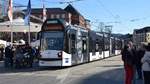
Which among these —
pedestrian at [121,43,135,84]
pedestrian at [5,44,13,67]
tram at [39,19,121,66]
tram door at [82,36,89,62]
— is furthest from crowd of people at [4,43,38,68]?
pedestrian at [121,43,135,84]

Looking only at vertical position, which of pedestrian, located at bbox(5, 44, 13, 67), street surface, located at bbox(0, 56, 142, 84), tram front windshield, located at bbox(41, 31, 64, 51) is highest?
tram front windshield, located at bbox(41, 31, 64, 51)

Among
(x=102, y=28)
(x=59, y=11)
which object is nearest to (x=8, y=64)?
(x=102, y=28)

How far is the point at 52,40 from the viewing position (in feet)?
102

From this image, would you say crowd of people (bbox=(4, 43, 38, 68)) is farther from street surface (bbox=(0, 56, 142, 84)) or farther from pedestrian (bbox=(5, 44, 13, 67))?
street surface (bbox=(0, 56, 142, 84))

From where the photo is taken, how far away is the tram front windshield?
30.8m

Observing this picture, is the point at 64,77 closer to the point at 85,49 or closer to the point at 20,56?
the point at 20,56

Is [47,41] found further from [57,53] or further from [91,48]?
[91,48]

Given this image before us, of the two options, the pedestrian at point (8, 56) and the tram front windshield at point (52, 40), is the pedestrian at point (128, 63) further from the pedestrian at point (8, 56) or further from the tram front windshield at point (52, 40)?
the pedestrian at point (8, 56)

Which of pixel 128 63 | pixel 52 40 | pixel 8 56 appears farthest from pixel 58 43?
pixel 128 63

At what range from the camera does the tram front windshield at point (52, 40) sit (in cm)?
3084

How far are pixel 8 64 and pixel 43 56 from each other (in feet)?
17.7

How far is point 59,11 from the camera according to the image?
6344 inches

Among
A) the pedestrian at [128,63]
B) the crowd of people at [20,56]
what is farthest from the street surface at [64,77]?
the crowd of people at [20,56]

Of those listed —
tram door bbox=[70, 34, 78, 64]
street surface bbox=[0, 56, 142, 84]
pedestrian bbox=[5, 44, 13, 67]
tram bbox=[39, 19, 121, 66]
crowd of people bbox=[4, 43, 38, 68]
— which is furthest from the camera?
pedestrian bbox=[5, 44, 13, 67]
